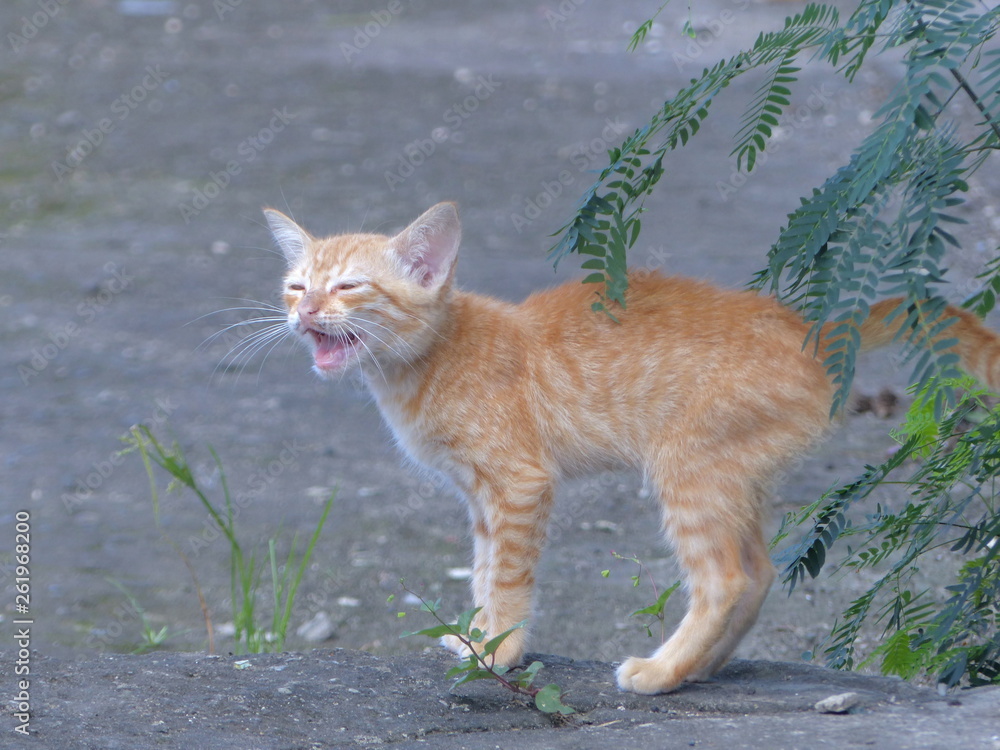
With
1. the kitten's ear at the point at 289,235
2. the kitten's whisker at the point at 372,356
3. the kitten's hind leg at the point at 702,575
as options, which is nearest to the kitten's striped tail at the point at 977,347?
the kitten's hind leg at the point at 702,575

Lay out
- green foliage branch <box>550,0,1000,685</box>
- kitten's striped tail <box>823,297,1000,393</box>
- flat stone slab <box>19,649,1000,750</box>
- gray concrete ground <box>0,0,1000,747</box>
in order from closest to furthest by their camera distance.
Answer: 1. green foliage branch <box>550,0,1000,685</box>
2. flat stone slab <box>19,649,1000,750</box>
3. kitten's striped tail <box>823,297,1000,393</box>
4. gray concrete ground <box>0,0,1000,747</box>

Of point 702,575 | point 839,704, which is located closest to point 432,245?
point 702,575

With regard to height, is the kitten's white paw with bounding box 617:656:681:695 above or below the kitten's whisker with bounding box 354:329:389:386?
below

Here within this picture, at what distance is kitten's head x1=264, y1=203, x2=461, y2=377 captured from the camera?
3639 mm

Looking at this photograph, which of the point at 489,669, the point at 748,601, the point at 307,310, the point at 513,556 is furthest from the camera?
the point at 307,310

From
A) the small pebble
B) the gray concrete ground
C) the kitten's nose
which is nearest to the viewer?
the small pebble

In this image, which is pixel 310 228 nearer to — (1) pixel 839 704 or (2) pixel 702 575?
(2) pixel 702 575

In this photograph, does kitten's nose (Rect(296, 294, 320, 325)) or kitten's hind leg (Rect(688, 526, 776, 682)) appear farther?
kitten's nose (Rect(296, 294, 320, 325))

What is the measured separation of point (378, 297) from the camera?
369cm

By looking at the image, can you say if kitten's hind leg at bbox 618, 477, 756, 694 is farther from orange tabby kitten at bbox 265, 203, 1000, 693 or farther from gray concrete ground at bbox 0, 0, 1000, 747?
gray concrete ground at bbox 0, 0, 1000, 747

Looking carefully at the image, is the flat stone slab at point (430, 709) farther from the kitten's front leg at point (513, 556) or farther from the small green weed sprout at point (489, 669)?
the kitten's front leg at point (513, 556)

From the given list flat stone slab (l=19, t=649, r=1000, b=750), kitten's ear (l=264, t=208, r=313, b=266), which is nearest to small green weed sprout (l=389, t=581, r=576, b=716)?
flat stone slab (l=19, t=649, r=1000, b=750)

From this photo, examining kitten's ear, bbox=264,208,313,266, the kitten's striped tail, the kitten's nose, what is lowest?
the kitten's striped tail

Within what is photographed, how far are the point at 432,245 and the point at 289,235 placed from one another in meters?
0.70
